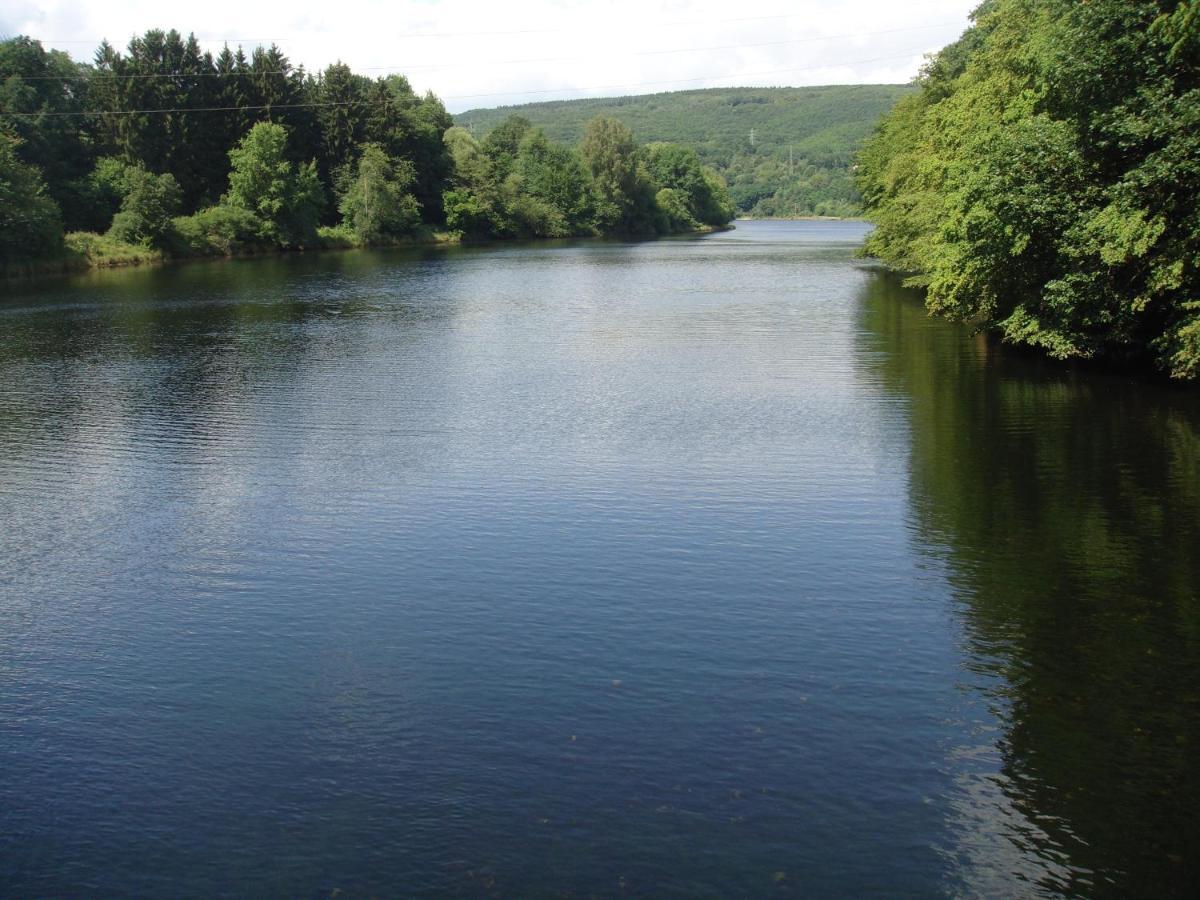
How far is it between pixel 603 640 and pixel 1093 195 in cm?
1934

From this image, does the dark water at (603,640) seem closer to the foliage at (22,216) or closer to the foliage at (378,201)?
the foliage at (22,216)

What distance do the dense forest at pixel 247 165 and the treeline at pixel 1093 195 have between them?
177 feet

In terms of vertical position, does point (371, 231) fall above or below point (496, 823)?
above

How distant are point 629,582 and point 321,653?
12.7 feet

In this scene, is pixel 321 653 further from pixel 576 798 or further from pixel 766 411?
pixel 766 411

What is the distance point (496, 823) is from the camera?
8.85 metres

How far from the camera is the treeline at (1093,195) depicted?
23.2 meters

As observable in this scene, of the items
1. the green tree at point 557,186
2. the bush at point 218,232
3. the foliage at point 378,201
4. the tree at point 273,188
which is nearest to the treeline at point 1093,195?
the bush at point 218,232

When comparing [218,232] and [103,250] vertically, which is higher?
[218,232]

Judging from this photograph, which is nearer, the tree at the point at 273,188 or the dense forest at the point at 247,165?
the dense forest at the point at 247,165

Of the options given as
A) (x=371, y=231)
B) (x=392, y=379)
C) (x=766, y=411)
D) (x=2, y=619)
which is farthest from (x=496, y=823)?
(x=371, y=231)

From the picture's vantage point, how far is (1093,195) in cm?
2595

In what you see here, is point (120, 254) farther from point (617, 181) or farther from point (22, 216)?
point (617, 181)

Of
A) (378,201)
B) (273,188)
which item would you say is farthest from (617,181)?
(273,188)
